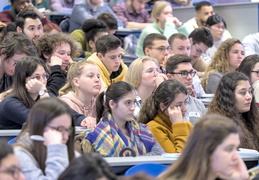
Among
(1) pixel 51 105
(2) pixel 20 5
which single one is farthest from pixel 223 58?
(1) pixel 51 105

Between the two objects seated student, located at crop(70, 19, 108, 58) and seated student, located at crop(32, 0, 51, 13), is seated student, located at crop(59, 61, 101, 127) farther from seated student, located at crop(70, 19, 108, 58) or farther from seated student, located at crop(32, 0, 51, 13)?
seated student, located at crop(32, 0, 51, 13)

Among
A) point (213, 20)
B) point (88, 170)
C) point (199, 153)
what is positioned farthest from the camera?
point (213, 20)

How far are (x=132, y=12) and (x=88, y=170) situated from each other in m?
6.62

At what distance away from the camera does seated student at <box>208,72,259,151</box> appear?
4312mm

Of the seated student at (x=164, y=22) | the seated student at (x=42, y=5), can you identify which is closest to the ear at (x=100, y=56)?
the seated student at (x=164, y=22)

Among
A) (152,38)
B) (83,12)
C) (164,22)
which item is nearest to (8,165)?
(152,38)

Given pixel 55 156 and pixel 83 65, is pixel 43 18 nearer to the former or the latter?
pixel 83 65

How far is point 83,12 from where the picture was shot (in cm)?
747

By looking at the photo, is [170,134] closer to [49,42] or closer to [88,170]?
[49,42]

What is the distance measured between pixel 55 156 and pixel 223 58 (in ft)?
12.4

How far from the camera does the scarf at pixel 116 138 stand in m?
3.67

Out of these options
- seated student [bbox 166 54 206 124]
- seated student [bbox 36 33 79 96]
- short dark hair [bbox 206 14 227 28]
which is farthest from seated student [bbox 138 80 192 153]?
short dark hair [bbox 206 14 227 28]

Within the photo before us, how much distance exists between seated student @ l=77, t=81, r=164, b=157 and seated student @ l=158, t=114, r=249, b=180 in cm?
122

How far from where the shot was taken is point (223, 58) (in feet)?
20.0
